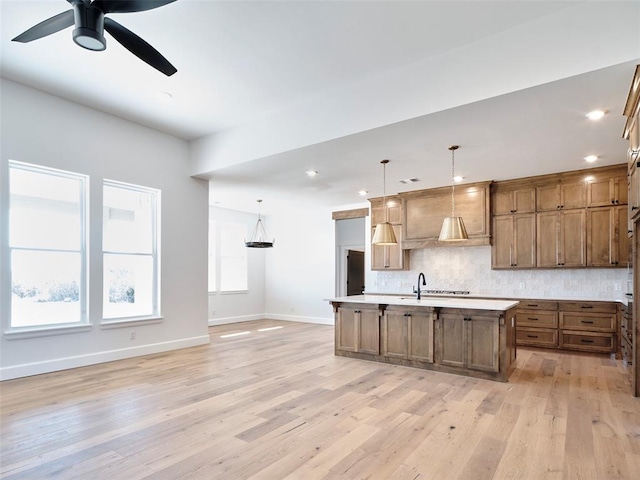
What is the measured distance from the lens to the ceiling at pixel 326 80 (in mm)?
3066

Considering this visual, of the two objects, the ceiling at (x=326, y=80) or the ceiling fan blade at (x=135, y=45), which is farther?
the ceiling at (x=326, y=80)

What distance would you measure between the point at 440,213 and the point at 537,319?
2366mm

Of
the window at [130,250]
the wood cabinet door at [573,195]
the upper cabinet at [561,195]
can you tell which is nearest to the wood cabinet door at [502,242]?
the upper cabinet at [561,195]

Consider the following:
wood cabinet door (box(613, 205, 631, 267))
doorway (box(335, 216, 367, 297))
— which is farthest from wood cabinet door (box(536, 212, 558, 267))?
doorway (box(335, 216, 367, 297))

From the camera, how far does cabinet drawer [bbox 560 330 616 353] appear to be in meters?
5.45

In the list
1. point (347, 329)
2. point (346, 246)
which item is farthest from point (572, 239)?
point (346, 246)

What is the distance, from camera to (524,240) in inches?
249

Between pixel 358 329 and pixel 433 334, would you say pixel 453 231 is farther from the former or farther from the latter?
pixel 358 329

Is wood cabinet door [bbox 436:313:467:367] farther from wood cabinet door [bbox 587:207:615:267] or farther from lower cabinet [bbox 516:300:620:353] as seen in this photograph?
wood cabinet door [bbox 587:207:615:267]

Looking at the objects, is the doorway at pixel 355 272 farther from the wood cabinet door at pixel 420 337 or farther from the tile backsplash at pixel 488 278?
the wood cabinet door at pixel 420 337

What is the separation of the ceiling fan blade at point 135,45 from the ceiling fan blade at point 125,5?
120mm

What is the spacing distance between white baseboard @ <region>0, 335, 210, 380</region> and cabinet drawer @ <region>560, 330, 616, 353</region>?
5672 mm

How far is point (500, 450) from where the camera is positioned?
259 cm

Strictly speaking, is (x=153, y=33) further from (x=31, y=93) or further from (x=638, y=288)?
(x=638, y=288)
